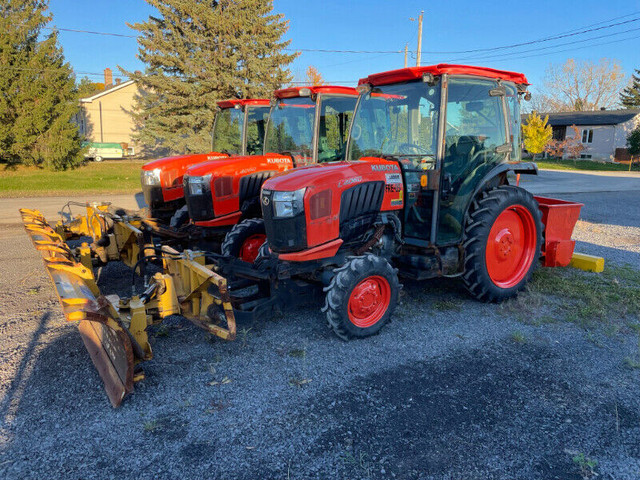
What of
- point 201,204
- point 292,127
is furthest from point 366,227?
point 292,127

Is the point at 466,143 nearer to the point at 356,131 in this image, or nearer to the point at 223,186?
the point at 356,131

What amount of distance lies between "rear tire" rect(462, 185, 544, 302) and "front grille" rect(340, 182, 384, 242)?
1122mm

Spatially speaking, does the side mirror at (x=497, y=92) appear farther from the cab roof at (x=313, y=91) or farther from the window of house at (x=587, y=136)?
the window of house at (x=587, y=136)

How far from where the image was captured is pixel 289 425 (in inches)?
127

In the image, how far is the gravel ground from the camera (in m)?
2.86

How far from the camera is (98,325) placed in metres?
3.99

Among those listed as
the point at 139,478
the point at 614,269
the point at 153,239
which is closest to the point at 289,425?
the point at 139,478

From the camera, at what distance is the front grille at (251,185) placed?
21.4 feet

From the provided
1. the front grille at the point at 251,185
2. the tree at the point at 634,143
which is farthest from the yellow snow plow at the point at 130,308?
the tree at the point at 634,143

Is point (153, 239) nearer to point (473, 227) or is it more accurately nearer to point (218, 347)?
point (218, 347)

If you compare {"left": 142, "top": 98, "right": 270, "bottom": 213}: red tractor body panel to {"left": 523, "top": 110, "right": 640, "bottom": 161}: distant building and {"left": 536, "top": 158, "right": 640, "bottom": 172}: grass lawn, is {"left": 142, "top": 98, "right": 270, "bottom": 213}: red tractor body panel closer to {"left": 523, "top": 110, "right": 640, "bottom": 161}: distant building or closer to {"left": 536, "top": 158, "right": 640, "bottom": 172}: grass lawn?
{"left": 536, "top": 158, "right": 640, "bottom": 172}: grass lawn

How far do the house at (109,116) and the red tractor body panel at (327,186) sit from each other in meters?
36.7

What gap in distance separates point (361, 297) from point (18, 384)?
2.90m

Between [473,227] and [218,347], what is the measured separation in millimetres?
2920
